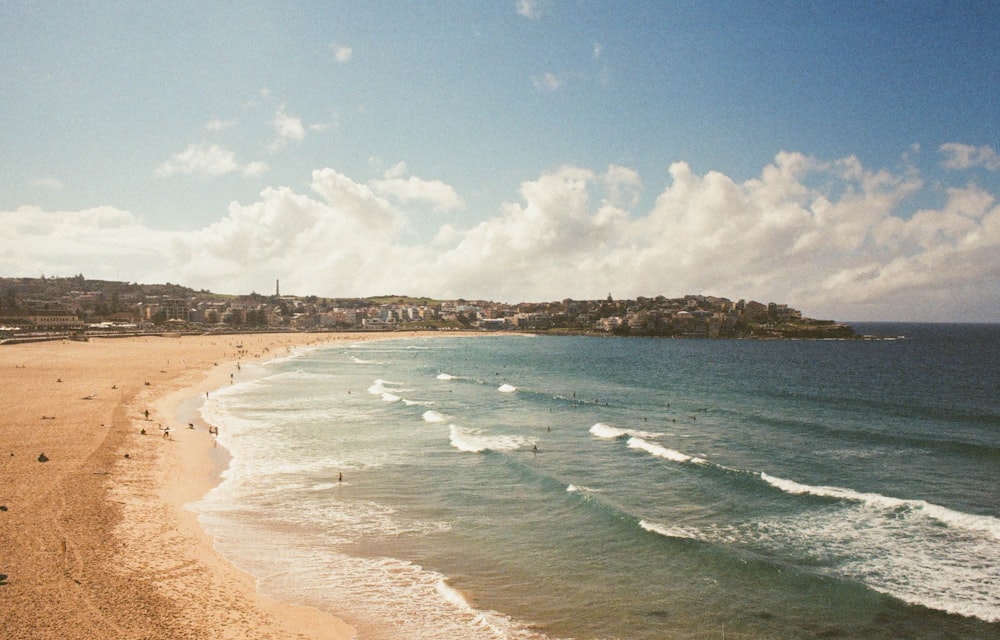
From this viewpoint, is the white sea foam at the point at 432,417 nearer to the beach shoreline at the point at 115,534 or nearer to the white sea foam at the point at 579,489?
the beach shoreline at the point at 115,534

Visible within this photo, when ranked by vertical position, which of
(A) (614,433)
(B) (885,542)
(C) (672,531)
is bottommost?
(C) (672,531)

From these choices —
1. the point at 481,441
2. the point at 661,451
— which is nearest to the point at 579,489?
the point at 661,451

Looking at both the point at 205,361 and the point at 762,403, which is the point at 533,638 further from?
the point at 205,361

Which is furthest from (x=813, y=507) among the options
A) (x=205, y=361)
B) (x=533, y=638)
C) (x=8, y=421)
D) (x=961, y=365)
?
(x=961, y=365)

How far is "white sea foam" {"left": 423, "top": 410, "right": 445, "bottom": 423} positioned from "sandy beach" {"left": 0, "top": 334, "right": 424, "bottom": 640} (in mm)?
13952

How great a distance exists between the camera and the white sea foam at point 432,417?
135 ft

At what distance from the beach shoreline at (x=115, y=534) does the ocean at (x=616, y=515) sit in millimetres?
1216

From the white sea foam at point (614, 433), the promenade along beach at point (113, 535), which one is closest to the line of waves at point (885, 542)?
the white sea foam at point (614, 433)

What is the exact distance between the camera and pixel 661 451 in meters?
31.8

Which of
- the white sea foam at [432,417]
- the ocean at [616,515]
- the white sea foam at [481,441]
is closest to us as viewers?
the ocean at [616,515]

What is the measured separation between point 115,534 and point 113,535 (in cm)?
11

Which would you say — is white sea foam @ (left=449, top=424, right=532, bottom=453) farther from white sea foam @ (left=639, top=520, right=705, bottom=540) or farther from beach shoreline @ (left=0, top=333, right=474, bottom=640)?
beach shoreline @ (left=0, top=333, right=474, bottom=640)

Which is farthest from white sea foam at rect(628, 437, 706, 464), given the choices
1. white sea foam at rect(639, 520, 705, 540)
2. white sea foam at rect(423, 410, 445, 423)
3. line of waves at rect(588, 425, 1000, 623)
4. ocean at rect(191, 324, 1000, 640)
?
white sea foam at rect(423, 410, 445, 423)

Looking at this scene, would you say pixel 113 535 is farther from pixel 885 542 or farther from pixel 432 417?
pixel 432 417
